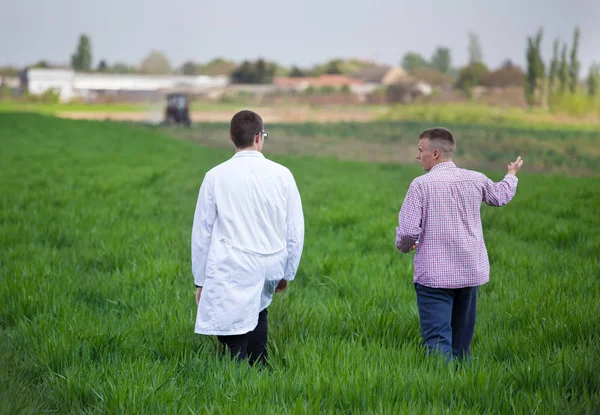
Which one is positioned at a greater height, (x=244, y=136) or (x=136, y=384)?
(x=244, y=136)

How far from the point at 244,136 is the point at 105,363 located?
1503mm

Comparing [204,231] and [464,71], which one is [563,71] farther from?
[204,231]

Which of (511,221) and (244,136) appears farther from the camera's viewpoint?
(511,221)

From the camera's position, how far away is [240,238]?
149 inches

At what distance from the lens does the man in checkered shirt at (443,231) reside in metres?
3.92

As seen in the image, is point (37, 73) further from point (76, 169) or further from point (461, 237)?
point (461, 237)

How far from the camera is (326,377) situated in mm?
3416

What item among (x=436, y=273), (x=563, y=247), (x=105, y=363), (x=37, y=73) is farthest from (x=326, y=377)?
(x=37, y=73)

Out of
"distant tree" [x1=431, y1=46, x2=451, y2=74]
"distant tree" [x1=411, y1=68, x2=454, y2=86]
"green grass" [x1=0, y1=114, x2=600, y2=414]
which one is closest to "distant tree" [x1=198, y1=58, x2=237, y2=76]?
"distant tree" [x1=411, y1=68, x2=454, y2=86]

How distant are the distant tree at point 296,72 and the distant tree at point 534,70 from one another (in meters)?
33.8

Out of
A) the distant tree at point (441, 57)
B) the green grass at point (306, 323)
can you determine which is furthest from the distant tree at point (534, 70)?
the distant tree at point (441, 57)

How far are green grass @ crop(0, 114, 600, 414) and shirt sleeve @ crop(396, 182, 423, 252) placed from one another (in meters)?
0.66

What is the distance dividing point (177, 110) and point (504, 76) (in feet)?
112

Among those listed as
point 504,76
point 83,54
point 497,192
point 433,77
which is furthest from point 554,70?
point 83,54
